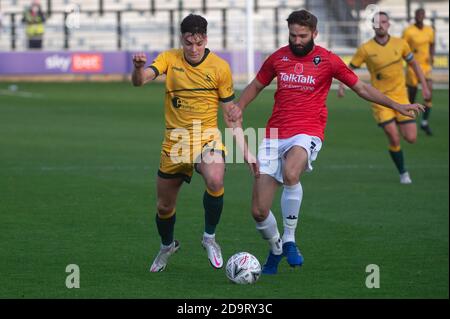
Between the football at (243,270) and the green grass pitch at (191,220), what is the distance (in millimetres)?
101

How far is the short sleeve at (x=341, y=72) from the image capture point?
9.77 metres

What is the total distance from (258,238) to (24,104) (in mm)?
20746

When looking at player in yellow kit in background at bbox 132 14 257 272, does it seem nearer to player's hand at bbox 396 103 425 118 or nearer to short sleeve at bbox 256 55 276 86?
short sleeve at bbox 256 55 276 86

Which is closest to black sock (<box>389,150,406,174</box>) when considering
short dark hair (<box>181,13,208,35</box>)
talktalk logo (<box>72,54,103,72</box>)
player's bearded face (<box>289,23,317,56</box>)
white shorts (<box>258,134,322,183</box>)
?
white shorts (<box>258,134,322,183</box>)

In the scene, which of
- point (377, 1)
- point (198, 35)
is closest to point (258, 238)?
point (198, 35)

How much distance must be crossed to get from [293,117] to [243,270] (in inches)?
60.6

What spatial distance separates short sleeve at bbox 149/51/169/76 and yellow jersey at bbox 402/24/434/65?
15618 millimetres

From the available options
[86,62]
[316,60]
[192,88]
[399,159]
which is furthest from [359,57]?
[86,62]

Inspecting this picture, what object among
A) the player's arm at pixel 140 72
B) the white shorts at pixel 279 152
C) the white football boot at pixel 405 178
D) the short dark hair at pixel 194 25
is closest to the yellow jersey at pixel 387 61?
the white football boot at pixel 405 178

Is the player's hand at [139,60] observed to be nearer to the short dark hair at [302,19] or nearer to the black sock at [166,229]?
the short dark hair at [302,19]

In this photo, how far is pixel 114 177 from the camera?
16.7m

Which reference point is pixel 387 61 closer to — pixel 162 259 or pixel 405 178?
pixel 405 178

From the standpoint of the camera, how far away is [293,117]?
9.74m
